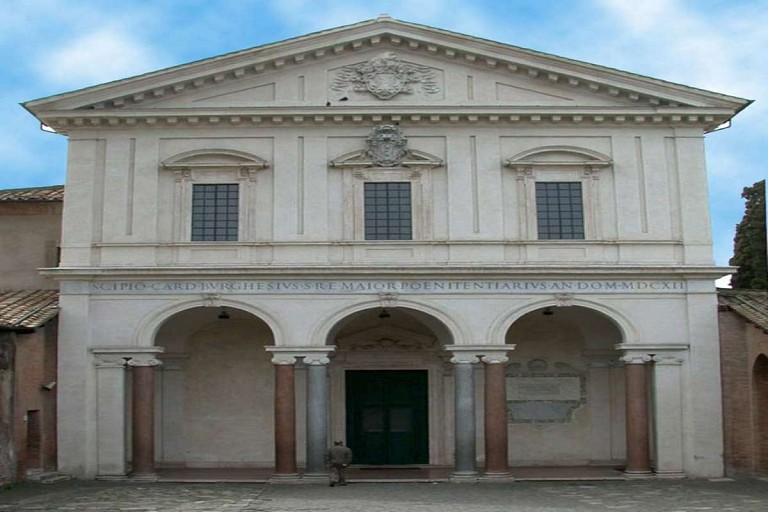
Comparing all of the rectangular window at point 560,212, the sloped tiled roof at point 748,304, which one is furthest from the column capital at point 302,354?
the sloped tiled roof at point 748,304

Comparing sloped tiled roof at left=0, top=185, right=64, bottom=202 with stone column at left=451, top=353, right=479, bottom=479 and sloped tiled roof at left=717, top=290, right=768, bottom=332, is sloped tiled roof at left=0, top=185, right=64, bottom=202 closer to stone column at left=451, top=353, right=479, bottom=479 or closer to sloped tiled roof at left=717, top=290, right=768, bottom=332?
stone column at left=451, top=353, right=479, bottom=479

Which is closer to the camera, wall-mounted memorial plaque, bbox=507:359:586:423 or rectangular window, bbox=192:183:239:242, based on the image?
rectangular window, bbox=192:183:239:242

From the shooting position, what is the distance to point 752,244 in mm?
34844

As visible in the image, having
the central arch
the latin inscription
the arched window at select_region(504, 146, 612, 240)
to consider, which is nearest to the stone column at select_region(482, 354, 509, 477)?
the latin inscription

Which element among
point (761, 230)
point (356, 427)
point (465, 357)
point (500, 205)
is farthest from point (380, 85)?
point (761, 230)

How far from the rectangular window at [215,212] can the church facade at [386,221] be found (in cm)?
5

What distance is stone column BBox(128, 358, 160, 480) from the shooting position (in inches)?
961

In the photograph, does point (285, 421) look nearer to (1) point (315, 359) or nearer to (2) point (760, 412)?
(1) point (315, 359)

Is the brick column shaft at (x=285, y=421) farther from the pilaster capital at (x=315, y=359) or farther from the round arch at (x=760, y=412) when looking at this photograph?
the round arch at (x=760, y=412)

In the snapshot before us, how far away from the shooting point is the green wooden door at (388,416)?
27766 mm

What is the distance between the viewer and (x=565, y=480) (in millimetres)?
24391

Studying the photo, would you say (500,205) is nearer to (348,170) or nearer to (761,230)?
(348,170)

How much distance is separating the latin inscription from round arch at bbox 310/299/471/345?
0.30 metres

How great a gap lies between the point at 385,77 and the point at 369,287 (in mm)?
5283
